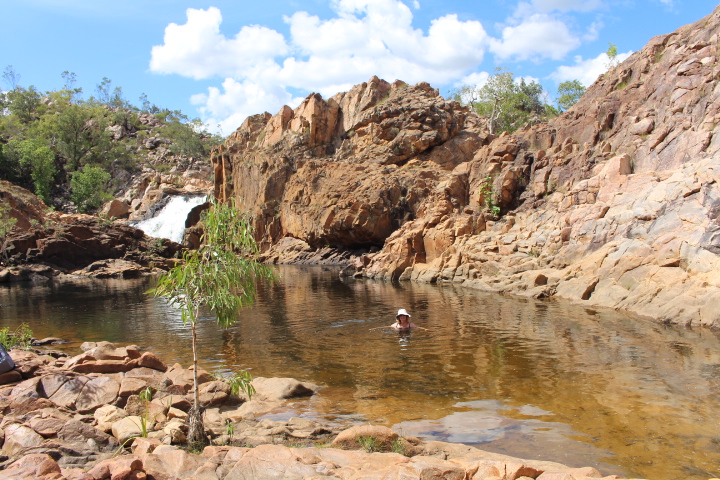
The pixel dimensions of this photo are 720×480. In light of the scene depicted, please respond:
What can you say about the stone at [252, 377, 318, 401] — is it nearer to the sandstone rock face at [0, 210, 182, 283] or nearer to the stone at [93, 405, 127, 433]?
the stone at [93, 405, 127, 433]

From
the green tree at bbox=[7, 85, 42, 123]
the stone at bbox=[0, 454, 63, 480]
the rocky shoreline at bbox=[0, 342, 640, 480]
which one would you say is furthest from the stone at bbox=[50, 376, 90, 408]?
the green tree at bbox=[7, 85, 42, 123]

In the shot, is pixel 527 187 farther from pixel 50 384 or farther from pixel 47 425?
pixel 47 425

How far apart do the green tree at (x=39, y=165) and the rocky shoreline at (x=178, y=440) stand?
8289cm

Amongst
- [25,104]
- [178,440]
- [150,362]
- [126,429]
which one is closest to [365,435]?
[178,440]

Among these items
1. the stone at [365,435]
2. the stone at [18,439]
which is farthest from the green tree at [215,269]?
the stone at [365,435]

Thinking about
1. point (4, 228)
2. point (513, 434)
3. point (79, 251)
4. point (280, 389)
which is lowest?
point (513, 434)

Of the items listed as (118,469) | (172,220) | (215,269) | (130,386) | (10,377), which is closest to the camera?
(118,469)

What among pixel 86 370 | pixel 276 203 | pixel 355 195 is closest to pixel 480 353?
pixel 86 370

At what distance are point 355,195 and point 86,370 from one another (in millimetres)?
46044

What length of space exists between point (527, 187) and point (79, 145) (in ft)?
296

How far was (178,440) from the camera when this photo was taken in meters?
8.87

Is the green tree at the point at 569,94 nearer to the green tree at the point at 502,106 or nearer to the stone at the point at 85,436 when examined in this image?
the green tree at the point at 502,106

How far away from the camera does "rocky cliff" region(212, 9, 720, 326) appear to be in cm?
2397

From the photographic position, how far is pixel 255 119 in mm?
89312
